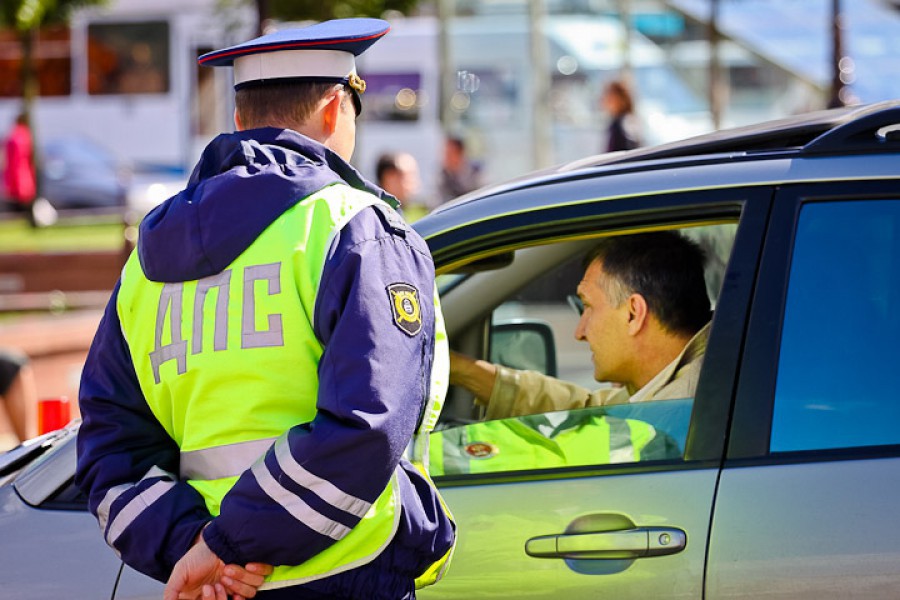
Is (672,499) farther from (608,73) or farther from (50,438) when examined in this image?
(608,73)

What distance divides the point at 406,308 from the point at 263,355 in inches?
8.6

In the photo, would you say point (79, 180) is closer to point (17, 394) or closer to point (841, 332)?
point (17, 394)


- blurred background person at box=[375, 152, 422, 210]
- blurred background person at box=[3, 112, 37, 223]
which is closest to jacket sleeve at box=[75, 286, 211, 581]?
blurred background person at box=[375, 152, 422, 210]

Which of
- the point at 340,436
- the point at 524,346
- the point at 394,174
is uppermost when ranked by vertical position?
the point at 394,174

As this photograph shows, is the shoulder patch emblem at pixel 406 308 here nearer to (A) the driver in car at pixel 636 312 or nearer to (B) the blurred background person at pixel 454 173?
(A) the driver in car at pixel 636 312

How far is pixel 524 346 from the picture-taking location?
368 centimetres

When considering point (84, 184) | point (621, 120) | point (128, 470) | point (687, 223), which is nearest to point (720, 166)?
point (687, 223)

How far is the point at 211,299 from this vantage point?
1.88m

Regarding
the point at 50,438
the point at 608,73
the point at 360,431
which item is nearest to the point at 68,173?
the point at 608,73

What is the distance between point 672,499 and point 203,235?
1.04m

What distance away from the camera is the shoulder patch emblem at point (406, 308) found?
1.83 m

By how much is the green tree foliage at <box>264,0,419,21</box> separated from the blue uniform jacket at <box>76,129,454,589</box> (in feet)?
40.0

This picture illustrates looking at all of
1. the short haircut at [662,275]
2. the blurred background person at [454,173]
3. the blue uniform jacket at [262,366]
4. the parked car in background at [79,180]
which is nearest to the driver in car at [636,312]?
the short haircut at [662,275]

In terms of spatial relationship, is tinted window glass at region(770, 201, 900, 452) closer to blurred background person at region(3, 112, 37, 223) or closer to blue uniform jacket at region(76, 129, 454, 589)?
blue uniform jacket at region(76, 129, 454, 589)
